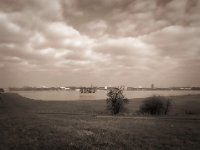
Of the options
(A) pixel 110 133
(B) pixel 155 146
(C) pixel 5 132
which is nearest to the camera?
(B) pixel 155 146

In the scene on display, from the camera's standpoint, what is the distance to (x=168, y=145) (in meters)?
21.2

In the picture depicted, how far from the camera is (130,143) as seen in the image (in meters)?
21.1

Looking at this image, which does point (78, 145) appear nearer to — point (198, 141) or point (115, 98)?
point (198, 141)

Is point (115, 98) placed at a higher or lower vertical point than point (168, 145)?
higher

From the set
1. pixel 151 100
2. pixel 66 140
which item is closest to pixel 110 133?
pixel 66 140

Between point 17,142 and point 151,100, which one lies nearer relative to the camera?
point 17,142

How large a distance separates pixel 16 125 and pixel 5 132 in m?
3.36

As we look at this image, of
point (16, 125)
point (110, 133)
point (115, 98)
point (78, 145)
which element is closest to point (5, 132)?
point (16, 125)

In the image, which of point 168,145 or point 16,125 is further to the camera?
point 16,125

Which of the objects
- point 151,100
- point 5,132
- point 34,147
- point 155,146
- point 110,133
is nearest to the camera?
point 34,147

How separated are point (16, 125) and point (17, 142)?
659 cm

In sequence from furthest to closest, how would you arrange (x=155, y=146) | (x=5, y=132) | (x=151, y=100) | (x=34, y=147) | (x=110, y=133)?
(x=151, y=100)
(x=110, y=133)
(x=5, y=132)
(x=155, y=146)
(x=34, y=147)

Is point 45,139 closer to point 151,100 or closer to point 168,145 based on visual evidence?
point 168,145

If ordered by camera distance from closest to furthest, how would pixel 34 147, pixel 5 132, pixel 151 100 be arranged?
1. pixel 34 147
2. pixel 5 132
3. pixel 151 100
